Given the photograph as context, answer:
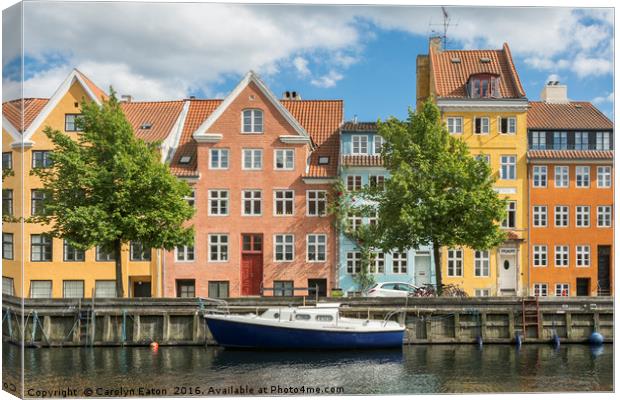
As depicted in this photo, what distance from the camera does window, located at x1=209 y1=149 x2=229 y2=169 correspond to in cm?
3166

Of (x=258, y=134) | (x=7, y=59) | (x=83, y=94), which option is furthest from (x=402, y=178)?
(x=7, y=59)

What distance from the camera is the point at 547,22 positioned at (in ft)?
65.1

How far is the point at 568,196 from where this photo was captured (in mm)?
30047

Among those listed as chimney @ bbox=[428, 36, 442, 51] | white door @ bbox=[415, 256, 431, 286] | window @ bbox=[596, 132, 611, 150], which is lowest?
white door @ bbox=[415, 256, 431, 286]

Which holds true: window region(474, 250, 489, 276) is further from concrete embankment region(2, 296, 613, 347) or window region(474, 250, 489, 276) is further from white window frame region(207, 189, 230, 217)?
white window frame region(207, 189, 230, 217)

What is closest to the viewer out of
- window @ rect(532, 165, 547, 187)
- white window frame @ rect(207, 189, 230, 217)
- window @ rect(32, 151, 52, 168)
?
window @ rect(32, 151, 52, 168)

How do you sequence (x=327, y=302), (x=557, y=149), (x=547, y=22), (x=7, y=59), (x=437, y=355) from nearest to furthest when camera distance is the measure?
1. (x=7, y=59)
2. (x=547, y=22)
3. (x=437, y=355)
4. (x=327, y=302)
5. (x=557, y=149)

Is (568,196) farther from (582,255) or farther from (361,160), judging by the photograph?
(361,160)

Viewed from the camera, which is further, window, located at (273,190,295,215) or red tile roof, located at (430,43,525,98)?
window, located at (273,190,295,215)

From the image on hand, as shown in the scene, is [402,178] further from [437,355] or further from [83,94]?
[83,94]

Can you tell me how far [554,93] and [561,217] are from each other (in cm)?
530

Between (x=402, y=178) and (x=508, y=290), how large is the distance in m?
5.51

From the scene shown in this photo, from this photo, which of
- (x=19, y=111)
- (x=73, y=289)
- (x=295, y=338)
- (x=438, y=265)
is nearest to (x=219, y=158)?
(x=73, y=289)

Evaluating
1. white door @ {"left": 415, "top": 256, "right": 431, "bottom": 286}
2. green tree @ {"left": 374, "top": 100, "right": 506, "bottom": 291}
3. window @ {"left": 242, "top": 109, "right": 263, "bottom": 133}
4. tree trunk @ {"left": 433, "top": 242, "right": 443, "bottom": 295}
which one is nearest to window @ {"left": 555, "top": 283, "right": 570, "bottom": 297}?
green tree @ {"left": 374, "top": 100, "right": 506, "bottom": 291}
